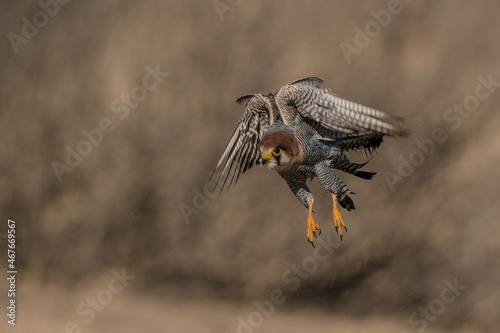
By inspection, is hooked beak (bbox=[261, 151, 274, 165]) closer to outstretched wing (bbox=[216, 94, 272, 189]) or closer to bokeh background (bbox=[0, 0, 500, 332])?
outstretched wing (bbox=[216, 94, 272, 189])

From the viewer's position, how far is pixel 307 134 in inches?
132

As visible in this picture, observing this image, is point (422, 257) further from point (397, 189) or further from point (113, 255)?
point (113, 255)

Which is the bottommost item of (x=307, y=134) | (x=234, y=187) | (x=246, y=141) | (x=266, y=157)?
(x=266, y=157)

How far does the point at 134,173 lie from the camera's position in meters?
6.22

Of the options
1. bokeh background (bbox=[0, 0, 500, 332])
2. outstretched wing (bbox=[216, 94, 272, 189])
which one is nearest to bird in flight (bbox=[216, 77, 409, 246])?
outstretched wing (bbox=[216, 94, 272, 189])

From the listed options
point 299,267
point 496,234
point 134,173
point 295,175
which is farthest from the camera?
point 134,173

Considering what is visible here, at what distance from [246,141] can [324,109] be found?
0.54m

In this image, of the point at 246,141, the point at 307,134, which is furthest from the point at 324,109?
the point at 246,141

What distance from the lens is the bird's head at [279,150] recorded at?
300cm

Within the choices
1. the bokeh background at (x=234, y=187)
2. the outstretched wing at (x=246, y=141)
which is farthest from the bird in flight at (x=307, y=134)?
the bokeh background at (x=234, y=187)

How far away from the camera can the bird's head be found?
3000mm

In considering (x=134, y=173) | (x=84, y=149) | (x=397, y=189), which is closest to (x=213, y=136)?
(x=134, y=173)

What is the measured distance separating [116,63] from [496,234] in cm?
382

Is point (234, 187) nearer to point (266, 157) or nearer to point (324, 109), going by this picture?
point (324, 109)
